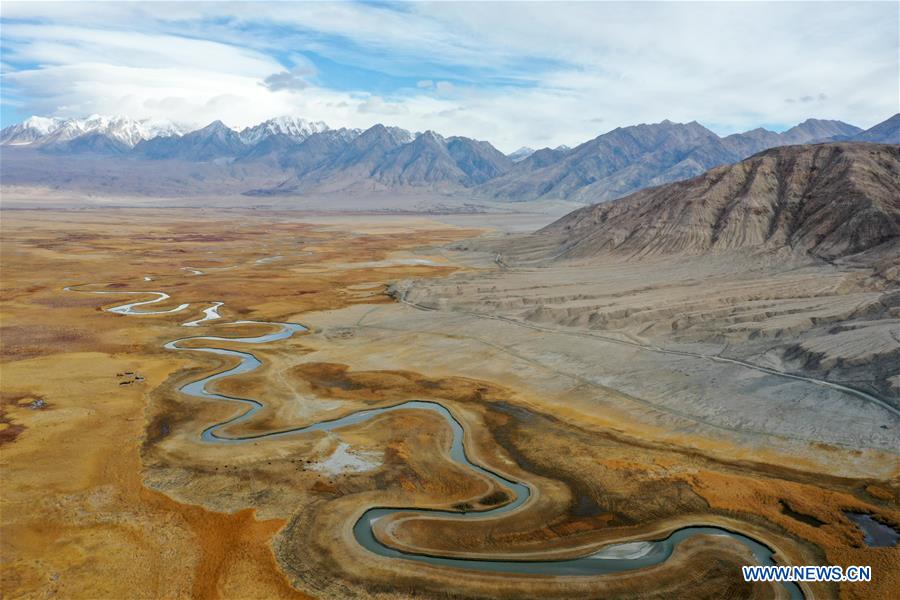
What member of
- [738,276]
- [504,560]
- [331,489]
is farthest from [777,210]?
[331,489]

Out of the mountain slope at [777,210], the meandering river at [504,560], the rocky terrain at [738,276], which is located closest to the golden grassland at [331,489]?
the meandering river at [504,560]

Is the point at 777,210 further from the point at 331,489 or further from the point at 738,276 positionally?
the point at 331,489

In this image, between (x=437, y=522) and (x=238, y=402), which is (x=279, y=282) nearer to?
(x=238, y=402)

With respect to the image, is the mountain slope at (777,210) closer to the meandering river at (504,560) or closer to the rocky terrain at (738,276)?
the rocky terrain at (738,276)

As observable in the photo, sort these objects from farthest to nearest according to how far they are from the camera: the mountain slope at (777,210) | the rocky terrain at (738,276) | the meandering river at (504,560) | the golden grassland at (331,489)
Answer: the mountain slope at (777,210)
the rocky terrain at (738,276)
the meandering river at (504,560)
the golden grassland at (331,489)

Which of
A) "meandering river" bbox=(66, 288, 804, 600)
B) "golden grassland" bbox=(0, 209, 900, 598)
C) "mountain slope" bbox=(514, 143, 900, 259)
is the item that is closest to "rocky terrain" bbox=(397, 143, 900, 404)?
"mountain slope" bbox=(514, 143, 900, 259)

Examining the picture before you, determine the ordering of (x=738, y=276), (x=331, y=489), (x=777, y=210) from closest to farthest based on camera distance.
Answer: (x=331, y=489) → (x=738, y=276) → (x=777, y=210)
